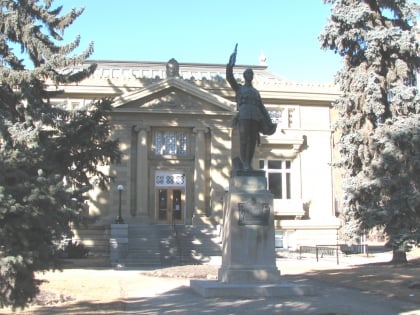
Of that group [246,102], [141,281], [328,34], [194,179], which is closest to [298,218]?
[194,179]

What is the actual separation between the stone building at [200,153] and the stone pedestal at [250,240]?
2104 centimetres

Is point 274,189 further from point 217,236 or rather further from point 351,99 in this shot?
point 351,99

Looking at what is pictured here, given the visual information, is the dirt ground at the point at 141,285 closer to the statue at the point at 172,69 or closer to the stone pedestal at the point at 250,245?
the stone pedestal at the point at 250,245

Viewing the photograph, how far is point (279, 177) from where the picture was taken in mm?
39250

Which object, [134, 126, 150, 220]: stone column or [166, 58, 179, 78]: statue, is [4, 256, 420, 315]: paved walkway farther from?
[166, 58, 179, 78]: statue

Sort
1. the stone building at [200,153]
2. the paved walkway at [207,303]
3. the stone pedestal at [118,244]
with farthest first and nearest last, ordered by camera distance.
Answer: the stone building at [200,153]
the stone pedestal at [118,244]
the paved walkway at [207,303]

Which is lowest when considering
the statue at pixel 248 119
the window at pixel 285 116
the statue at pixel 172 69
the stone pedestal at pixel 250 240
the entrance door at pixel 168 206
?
the stone pedestal at pixel 250 240

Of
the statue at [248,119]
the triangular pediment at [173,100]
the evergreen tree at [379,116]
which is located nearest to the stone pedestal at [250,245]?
the statue at [248,119]

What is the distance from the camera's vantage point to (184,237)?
31.1 m

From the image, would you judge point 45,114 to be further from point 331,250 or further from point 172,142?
point 331,250

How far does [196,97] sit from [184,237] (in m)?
9.73

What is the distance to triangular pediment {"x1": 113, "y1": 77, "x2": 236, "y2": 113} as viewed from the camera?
114ft

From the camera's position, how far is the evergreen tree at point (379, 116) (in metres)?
20.8

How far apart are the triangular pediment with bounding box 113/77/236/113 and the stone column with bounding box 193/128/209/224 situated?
5.49 feet
